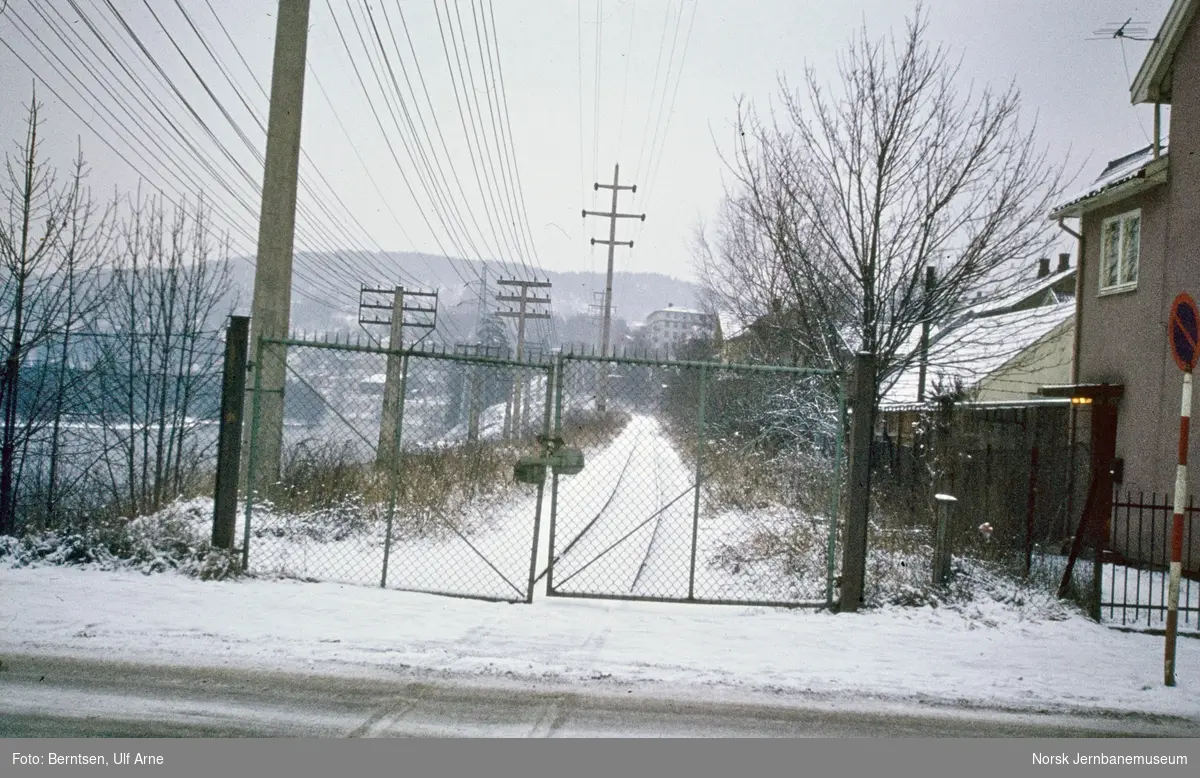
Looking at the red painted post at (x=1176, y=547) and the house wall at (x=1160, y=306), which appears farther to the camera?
the house wall at (x=1160, y=306)

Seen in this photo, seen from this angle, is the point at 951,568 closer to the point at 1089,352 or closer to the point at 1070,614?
the point at 1070,614

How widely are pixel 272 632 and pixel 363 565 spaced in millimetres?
2224

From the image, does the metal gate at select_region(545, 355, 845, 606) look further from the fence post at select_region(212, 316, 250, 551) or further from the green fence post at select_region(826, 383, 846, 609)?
the fence post at select_region(212, 316, 250, 551)

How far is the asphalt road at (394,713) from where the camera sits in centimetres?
390

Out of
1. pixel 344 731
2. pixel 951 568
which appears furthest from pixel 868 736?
pixel 951 568

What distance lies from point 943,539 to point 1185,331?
2647mm

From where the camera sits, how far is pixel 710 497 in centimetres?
1426

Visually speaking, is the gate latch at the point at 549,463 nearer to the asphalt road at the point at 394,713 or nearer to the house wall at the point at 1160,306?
the asphalt road at the point at 394,713

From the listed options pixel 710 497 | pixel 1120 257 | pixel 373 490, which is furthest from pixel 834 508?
pixel 1120 257

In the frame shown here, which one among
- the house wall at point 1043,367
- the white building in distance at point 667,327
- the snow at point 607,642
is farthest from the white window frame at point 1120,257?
the white building in distance at point 667,327

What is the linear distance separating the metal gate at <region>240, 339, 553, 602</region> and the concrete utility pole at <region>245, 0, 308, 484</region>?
0.64 feet

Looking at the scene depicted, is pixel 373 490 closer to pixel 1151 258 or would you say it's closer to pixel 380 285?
pixel 1151 258

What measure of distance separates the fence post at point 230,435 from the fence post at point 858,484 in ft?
18.6

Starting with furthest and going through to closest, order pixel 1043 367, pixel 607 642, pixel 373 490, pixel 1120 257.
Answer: pixel 1043 367 → pixel 1120 257 → pixel 373 490 → pixel 607 642
